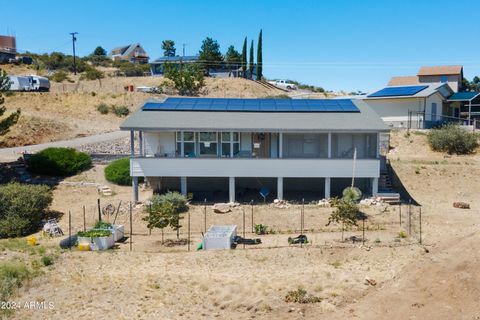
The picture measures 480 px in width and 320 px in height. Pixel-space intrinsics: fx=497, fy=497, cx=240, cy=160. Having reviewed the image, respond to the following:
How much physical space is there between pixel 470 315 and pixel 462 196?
57.5 ft

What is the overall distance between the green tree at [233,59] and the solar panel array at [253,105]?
5664 centimetres

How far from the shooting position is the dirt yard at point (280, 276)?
50.8 feet

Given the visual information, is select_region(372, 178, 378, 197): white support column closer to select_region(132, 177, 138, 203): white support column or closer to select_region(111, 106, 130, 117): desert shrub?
select_region(132, 177, 138, 203): white support column

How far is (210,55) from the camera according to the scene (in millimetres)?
88688

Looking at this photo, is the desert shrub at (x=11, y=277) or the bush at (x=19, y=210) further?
the bush at (x=19, y=210)

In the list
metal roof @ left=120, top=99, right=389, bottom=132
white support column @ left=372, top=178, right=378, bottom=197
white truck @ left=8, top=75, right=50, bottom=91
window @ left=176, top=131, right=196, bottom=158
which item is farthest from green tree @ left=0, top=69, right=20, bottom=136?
white truck @ left=8, top=75, right=50, bottom=91

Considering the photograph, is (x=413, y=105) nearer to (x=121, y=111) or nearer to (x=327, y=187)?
(x=327, y=187)

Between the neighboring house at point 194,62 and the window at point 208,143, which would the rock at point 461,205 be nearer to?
the window at point 208,143

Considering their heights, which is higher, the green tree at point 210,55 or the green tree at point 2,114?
the green tree at point 210,55

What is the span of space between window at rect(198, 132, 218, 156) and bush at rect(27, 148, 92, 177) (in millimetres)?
9731

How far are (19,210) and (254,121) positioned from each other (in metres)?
13.5

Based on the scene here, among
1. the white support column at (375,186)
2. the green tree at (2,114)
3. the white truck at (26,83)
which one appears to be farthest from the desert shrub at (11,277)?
the white truck at (26,83)

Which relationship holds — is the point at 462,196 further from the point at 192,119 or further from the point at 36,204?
the point at 36,204

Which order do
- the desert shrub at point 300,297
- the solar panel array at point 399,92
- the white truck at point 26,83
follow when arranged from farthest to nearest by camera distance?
the white truck at point 26,83
the solar panel array at point 399,92
the desert shrub at point 300,297
